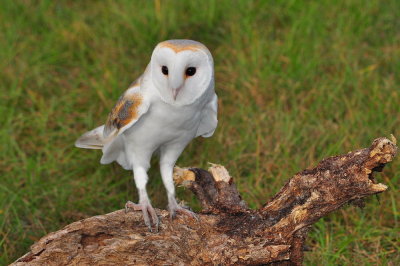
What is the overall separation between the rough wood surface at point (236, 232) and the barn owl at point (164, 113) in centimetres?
15

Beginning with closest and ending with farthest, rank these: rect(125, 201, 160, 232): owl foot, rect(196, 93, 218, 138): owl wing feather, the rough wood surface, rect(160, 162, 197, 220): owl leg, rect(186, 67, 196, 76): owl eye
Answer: the rough wood surface → rect(186, 67, 196, 76): owl eye → rect(125, 201, 160, 232): owl foot → rect(160, 162, 197, 220): owl leg → rect(196, 93, 218, 138): owl wing feather

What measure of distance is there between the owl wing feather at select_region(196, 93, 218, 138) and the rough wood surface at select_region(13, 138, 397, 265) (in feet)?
2.10

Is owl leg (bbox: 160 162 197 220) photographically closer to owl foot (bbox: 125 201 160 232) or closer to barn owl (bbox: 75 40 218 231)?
barn owl (bbox: 75 40 218 231)

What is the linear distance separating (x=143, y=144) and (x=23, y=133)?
1.82m

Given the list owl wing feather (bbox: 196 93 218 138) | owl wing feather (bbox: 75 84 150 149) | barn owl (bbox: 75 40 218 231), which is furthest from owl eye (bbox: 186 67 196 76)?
owl wing feather (bbox: 196 93 218 138)

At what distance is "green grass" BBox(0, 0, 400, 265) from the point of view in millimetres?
3822

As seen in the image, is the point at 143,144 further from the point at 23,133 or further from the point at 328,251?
the point at 23,133

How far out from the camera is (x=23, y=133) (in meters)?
4.62

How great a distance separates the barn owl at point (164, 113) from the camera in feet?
8.81

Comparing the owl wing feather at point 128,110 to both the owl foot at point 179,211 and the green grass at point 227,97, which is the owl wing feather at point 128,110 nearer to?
the owl foot at point 179,211

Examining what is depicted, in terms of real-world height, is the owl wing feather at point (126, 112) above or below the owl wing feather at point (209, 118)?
below

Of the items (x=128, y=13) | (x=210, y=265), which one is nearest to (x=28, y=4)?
(x=128, y=13)

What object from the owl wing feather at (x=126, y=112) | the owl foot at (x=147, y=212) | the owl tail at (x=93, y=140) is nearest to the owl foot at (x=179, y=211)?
the owl foot at (x=147, y=212)

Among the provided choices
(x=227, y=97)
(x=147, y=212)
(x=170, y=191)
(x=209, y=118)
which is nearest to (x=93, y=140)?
(x=170, y=191)
